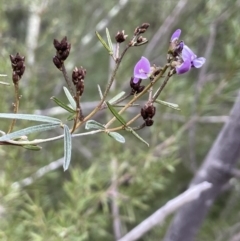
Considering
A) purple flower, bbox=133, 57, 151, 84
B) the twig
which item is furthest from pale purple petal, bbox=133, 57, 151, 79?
the twig

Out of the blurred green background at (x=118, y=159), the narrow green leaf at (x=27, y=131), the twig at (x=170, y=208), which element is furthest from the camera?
the blurred green background at (x=118, y=159)

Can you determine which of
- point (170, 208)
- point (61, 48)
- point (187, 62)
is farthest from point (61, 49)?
point (170, 208)

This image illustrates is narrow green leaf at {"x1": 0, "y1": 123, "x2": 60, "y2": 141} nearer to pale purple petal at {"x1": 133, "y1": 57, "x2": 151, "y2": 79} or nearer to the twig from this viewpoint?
pale purple petal at {"x1": 133, "y1": 57, "x2": 151, "y2": 79}

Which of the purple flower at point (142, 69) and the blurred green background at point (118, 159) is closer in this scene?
the purple flower at point (142, 69)

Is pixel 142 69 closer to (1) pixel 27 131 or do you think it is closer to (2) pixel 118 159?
(1) pixel 27 131

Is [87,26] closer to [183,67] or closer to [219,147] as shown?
[219,147]

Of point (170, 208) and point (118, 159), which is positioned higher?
point (118, 159)

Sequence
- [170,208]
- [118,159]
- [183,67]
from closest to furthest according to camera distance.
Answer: [183,67], [170,208], [118,159]

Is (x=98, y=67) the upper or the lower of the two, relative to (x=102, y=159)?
upper

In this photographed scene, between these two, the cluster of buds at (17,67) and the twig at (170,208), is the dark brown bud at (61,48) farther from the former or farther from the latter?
the twig at (170,208)

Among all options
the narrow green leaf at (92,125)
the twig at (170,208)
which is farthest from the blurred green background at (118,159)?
the narrow green leaf at (92,125)

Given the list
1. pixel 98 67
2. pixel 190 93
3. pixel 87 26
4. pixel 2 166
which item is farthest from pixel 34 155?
pixel 98 67
